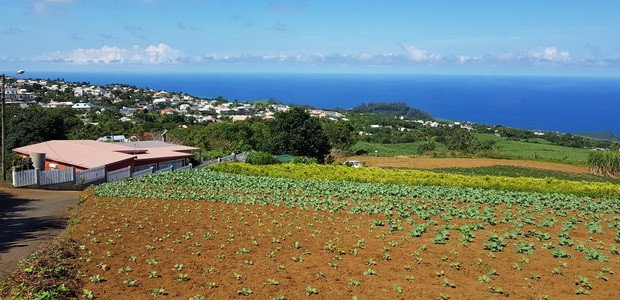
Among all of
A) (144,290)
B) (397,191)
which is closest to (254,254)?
(144,290)

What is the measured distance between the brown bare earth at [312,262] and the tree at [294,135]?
107 ft

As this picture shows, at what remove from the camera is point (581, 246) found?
13656mm

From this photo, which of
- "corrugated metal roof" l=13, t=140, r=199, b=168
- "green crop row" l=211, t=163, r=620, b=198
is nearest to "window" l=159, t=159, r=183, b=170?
"corrugated metal roof" l=13, t=140, r=199, b=168

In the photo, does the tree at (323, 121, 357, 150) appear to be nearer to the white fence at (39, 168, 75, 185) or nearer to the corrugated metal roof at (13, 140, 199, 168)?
the corrugated metal roof at (13, 140, 199, 168)

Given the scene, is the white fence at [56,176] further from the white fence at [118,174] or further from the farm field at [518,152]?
the farm field at [518,152]

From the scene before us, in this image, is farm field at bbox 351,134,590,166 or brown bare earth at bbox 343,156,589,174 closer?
brown bare earth at bbox 343,156,589,174

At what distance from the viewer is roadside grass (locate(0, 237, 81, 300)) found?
9602mm

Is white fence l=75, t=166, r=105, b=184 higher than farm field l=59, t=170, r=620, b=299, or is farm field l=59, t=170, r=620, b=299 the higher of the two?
farm field l=59, t=170, r=620, b=299

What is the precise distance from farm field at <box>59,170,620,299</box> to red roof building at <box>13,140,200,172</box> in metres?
8.95

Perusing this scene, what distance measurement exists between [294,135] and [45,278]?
39560 millimetres

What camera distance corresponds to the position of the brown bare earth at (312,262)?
1041 cm

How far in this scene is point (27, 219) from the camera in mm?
16969

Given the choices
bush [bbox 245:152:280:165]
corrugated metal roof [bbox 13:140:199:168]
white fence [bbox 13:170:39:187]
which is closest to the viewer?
white fence [bbox 13:170:39:187]

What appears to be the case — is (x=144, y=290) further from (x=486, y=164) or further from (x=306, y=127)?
(x=486, y=164)
